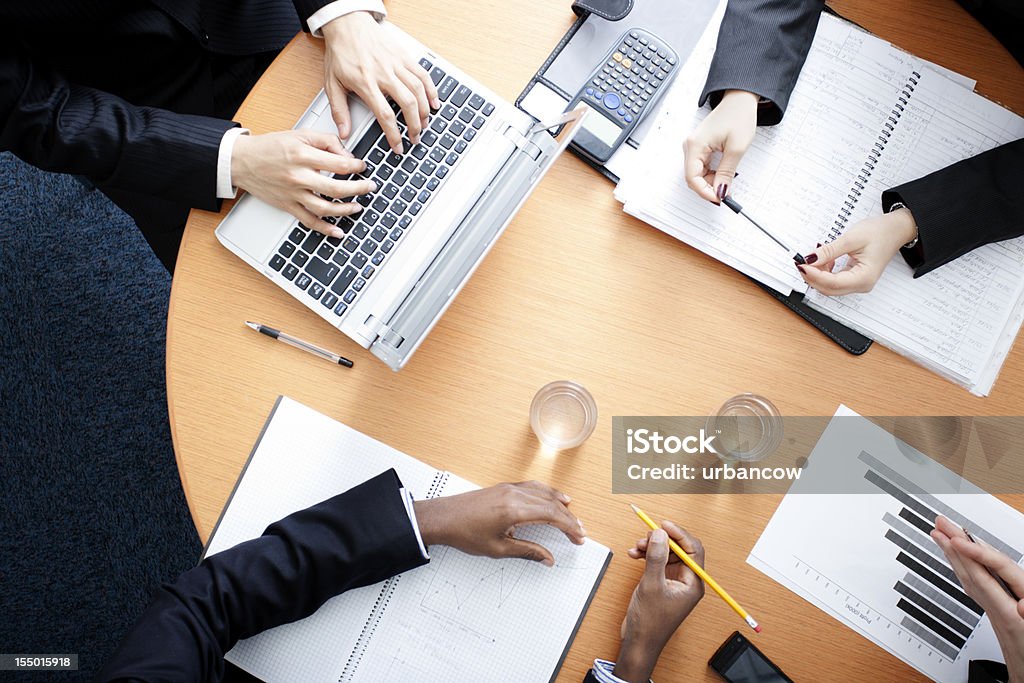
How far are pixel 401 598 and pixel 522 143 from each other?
63 cm

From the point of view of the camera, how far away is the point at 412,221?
1042 mm

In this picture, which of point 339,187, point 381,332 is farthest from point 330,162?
point 381,332

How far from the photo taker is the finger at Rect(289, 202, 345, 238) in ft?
3.35

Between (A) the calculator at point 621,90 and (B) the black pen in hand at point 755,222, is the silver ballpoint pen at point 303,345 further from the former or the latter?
(B) the black pen in hand at point 755,222

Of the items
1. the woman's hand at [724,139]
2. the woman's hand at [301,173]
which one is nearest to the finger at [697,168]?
the woman's hand at [724,139]

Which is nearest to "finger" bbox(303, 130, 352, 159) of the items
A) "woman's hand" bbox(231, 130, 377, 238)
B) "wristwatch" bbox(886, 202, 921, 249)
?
"woman's hand" bbox(231, 130, 377, 238)

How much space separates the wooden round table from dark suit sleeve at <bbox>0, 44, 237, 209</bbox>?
0.07m

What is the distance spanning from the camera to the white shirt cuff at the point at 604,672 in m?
0.97

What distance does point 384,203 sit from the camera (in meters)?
1.05

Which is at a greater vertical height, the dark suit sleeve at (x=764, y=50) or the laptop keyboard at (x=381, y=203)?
the dark suit sleeve at (x=764, y=50)

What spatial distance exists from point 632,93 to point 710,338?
37 centimetres

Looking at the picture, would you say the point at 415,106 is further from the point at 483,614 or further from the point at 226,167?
the point at 483,614

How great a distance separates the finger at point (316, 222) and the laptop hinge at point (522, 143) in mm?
266

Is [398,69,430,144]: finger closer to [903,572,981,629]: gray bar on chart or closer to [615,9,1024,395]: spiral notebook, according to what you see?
[615,9,1024,395]: spiral notebook
